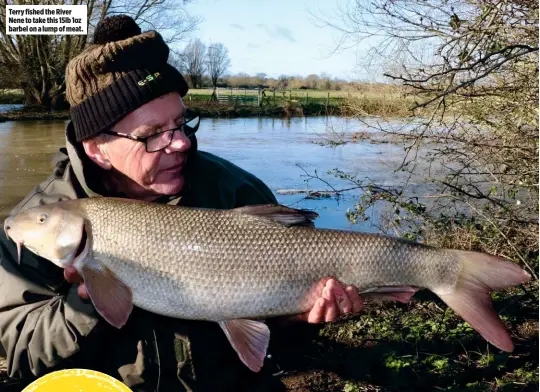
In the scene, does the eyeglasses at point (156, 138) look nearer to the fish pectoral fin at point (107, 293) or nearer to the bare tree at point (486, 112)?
the fish pectoral fin at point (107, 293)

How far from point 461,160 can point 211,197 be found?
4.57 meters

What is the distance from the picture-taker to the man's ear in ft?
9.39

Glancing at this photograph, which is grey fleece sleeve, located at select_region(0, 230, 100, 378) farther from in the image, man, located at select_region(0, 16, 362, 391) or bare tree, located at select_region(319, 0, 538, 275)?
bare tree, located at select_region(319, 0, 538, 275)

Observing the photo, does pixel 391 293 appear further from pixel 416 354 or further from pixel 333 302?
pixel 416 354

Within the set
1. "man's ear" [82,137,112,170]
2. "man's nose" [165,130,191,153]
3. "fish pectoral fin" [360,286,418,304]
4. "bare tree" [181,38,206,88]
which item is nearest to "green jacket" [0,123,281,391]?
"man's ear" [82,137,112,170]

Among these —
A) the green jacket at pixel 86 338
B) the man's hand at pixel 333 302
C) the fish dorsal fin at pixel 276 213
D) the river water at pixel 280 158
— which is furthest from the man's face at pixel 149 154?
the river water at pixel 280 158

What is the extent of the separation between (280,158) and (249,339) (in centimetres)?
1359

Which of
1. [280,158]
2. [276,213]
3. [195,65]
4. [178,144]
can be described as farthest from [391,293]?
[195,65]

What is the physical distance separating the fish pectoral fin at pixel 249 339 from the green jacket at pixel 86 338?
0.18 metres

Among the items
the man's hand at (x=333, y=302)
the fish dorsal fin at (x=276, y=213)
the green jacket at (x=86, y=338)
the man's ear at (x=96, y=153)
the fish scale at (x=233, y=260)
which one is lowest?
the green jacket at (x=86, y=338)

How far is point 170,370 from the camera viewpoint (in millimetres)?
2506

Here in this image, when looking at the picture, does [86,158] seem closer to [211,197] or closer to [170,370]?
[211,197]

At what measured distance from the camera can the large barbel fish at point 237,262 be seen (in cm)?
250

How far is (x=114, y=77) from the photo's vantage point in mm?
2779
